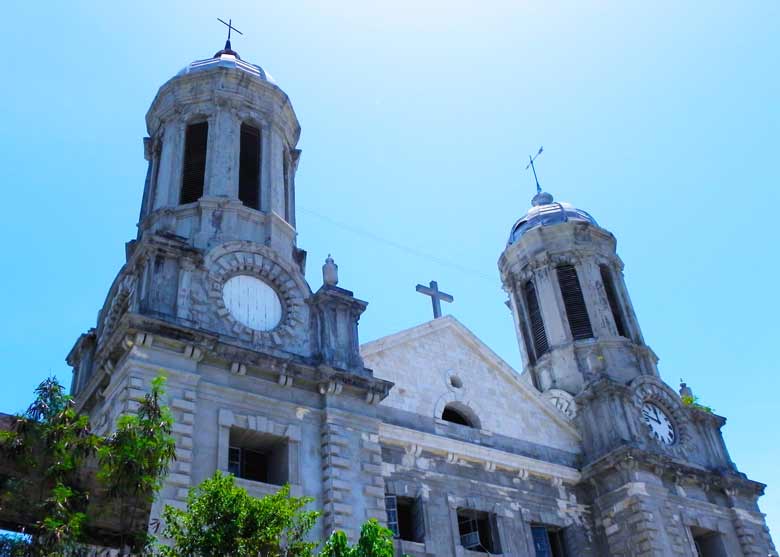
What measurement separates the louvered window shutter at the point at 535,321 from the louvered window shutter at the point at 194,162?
12454 millimetres

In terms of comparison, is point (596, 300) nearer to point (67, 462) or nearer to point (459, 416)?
point (459, 416)

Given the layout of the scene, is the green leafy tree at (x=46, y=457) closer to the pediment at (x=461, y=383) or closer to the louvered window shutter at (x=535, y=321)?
the pediment at (x=461, y=383)

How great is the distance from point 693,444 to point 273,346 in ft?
44.6

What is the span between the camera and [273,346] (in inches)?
763

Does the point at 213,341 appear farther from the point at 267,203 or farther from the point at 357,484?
the point at 267,203

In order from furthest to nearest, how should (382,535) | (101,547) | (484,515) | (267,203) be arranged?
(267,203) → (484,515) → (101,547) → (382,535)

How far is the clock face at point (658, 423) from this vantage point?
25328mm

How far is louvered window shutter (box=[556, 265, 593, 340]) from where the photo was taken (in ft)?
92.8

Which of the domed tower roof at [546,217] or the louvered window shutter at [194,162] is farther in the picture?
the domed tower roof at [546,217]

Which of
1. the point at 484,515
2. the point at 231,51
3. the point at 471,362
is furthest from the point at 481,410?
the point at 231,51

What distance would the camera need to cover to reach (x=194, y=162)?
23203 millimetres

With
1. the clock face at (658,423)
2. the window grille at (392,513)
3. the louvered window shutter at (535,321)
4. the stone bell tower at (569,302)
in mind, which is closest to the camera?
the window grille at (392,513)

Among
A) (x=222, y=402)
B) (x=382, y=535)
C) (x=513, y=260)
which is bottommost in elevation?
(x=382, y=535)

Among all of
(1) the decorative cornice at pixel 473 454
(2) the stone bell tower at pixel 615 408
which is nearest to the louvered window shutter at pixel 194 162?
(1) the decorative cornice at pixel 473 454
